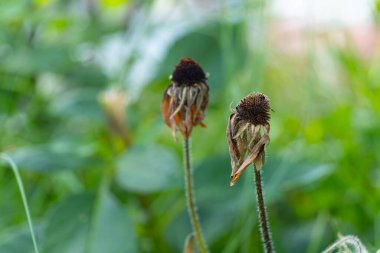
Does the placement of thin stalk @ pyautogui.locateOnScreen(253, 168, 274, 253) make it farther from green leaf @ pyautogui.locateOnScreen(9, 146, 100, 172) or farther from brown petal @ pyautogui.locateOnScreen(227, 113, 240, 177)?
green leaf @ pyautogui.locateOnScreen(9, 146, 100, 172)

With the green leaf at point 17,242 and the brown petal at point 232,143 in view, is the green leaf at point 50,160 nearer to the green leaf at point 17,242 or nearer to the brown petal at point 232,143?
the green leaf at point 17,242

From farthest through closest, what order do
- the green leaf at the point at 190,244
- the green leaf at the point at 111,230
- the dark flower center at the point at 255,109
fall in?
1. the green leaf at the point at 111,230
2. the green leaf at the point at 190,244
3. the dark flower center at the point at 255,109

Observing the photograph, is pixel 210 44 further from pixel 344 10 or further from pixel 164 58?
pixel 344 10

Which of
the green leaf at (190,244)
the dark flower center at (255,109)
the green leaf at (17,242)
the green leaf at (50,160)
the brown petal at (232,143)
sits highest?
the dark flower center at (255,109)

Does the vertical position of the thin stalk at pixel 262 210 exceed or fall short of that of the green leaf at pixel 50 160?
it falls short

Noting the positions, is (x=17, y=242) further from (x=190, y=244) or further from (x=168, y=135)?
(x=168, y=135)

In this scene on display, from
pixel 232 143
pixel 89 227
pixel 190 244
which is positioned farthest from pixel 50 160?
pixel 232 143

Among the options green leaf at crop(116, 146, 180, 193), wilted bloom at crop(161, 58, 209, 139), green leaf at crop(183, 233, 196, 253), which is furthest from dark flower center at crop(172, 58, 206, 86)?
green leaf at crop(116, 146, 180, 193)

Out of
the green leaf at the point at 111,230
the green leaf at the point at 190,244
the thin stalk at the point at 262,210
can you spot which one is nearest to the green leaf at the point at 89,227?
the green leaf at the point at 111,230
